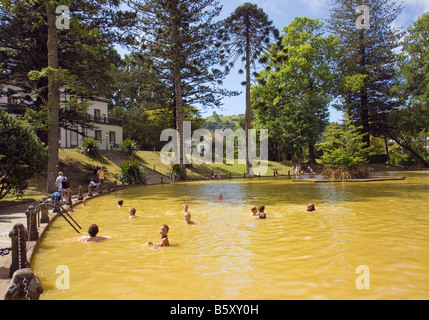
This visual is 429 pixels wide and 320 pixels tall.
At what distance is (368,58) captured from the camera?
1938 inches

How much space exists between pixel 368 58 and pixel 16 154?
49.6 metres

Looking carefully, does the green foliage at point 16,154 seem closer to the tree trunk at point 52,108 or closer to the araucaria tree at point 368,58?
the tree trunk at point 52,108

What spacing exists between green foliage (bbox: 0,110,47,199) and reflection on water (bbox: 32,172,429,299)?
5.51m

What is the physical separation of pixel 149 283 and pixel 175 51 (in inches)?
1085

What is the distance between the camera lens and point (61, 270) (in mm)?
6074

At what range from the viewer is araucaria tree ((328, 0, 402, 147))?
47.7 metres

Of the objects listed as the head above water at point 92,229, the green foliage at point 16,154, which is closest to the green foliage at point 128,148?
the green foliage at point 16,154

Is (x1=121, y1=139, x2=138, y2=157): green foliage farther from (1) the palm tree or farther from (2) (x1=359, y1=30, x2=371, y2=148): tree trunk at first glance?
(2) (x1=359, y1=30, x2=371, y2=148): tree trunk

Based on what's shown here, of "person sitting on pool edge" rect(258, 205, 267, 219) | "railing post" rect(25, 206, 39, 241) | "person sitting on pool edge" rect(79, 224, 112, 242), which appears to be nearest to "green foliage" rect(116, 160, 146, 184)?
"person sitting on pool edge" rect(258, 205, 267, 219)

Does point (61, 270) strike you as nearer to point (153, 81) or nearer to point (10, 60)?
point (10, 60)

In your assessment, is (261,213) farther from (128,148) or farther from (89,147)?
(128,148)

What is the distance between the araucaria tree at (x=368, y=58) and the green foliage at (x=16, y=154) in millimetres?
42415

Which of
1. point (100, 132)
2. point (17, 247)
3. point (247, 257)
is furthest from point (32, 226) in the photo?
point (100, 132)

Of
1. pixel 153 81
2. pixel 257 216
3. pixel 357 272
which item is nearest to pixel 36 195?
pixel 257 216
